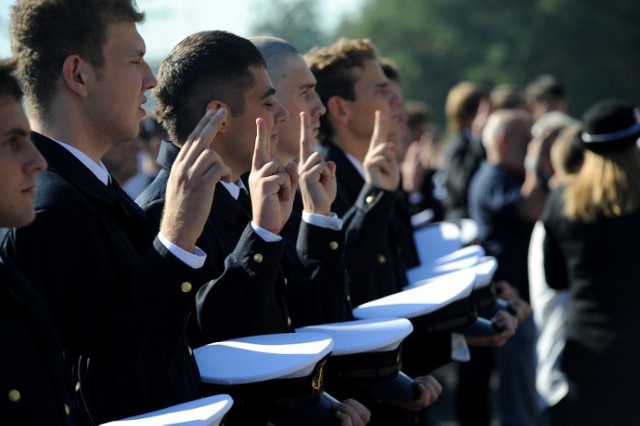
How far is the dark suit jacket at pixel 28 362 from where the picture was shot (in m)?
2.42

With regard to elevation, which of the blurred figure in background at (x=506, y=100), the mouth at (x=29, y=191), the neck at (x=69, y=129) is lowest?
the blurred figure in background at (x=506, y=100)

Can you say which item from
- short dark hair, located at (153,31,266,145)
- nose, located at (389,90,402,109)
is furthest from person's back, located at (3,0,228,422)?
nose, located at (389,90,402,109)

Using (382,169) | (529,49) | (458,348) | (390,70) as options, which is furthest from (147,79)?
(529,49)

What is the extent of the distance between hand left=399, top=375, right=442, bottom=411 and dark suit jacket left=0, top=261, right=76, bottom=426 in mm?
1475

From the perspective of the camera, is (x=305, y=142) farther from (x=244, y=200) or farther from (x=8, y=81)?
(x=8, y=81)

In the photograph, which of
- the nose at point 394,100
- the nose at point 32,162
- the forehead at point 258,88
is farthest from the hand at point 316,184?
the nose at point 394,100

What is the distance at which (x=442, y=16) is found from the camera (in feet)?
185

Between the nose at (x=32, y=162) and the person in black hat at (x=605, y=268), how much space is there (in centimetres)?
353

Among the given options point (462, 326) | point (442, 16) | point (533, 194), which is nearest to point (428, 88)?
point (442, 16)

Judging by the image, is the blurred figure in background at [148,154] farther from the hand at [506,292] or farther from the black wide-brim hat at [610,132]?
the black wide-brim hat at [610,132]

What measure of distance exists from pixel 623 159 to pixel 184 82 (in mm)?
2714

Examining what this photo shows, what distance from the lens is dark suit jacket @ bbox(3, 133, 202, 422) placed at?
2.71m

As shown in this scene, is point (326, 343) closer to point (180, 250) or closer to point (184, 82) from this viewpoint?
point (180, 250)

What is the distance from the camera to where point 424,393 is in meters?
3.79
